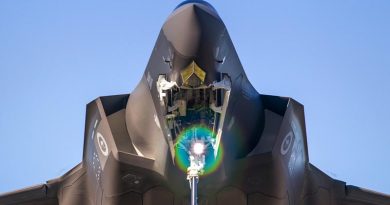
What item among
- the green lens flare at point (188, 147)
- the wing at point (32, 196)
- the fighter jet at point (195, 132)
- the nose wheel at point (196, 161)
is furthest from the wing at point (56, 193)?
the nose wheel at point (196, 161)

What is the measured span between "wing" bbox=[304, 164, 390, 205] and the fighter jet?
32.8 inches

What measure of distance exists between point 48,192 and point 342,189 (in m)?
6.99

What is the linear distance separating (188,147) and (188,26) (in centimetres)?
224

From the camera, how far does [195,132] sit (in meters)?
16.1

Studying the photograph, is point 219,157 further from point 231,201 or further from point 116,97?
point 116,97

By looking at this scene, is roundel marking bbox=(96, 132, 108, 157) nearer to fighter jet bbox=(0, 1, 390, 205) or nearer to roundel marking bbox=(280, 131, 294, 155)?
fighter jet bbox=(0, 1, 390, 205)

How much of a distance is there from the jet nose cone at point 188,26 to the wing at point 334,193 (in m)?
Result: 5.00

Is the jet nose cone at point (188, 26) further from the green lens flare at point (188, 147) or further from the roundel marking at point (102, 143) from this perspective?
the roundel marking at point (102, 143)

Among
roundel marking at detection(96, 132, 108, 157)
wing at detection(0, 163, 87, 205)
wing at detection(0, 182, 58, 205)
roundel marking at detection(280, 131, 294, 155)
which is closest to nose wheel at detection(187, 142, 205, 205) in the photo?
roundel marking at detection(280, 131, 294, 155)

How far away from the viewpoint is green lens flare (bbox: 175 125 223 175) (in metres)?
16.1

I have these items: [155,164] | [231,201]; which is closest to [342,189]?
[231,201]

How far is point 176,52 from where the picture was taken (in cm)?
1596

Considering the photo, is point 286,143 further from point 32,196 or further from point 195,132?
point 32,196

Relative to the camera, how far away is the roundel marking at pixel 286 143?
1736cm
